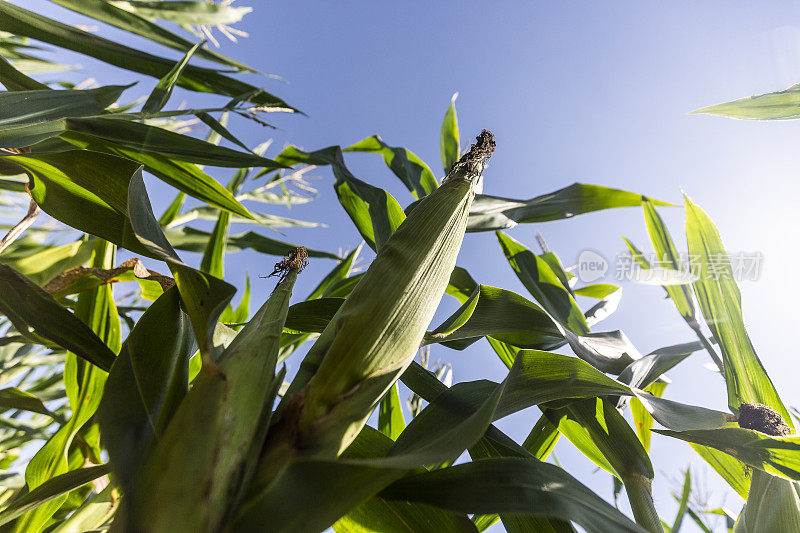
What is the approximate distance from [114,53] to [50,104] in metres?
0.34

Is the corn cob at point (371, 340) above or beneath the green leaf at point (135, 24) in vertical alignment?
beneath

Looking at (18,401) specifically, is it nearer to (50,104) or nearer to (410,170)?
(50,104)

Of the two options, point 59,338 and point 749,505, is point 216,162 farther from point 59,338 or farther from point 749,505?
point 749,505

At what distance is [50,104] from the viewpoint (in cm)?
63

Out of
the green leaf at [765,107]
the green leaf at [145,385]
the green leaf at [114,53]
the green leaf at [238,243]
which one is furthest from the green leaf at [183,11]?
the green leaf at [765,107]

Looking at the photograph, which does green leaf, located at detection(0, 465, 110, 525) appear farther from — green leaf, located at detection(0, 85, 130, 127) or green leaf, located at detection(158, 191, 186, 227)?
green leaf, located at detection(158, 191, 186, 227)

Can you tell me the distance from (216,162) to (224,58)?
1.86 ft

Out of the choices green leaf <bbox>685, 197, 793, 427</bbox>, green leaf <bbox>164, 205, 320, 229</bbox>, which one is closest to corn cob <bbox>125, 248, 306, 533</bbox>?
green leaf <bbox>685, 197, 793, 427</bbox>

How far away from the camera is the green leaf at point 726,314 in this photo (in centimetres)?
70

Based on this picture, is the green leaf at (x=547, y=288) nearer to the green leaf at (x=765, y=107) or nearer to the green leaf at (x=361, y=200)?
the green leaf at (x=361, y=200)

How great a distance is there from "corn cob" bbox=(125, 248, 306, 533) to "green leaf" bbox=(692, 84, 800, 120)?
0.90 m

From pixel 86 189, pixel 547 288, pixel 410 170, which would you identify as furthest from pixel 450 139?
pixel 86 189

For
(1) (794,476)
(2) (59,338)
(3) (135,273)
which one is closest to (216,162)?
(3) (135,273)

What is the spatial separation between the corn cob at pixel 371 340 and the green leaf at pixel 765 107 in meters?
0.68
